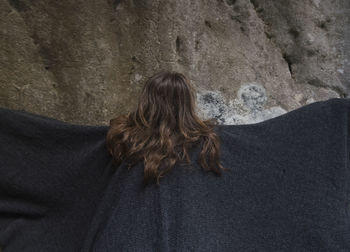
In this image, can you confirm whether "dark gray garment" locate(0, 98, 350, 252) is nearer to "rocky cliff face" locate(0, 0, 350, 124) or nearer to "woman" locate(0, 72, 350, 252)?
"woman" locate(0, 72, 350, 252)

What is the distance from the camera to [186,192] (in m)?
1.17

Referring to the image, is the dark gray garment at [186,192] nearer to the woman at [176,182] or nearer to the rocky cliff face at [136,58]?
the woman at [176,182]

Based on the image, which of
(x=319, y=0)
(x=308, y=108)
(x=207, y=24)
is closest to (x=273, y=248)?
(x=308, y=108)

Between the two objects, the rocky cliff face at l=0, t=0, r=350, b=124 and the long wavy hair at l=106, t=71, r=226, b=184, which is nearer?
the long wavy hair at l=106, t=71, r=226, b=184

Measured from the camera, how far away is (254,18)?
1872 mm

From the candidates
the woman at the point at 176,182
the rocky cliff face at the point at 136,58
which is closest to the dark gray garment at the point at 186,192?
the woman at the point at 176,182

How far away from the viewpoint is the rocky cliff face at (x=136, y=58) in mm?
1539

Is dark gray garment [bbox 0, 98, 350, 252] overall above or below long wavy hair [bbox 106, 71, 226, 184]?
below

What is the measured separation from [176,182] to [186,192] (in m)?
0.05

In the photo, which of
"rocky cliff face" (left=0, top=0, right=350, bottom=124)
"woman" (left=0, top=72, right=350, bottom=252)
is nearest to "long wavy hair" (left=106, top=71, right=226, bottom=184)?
"woman" (left=0, top=72, right=350, bottom=252)

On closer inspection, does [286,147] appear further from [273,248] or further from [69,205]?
[69,205]

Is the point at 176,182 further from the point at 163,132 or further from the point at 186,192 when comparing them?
the point at 163,132

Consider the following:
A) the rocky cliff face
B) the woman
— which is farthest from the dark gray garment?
the rocky cliff face

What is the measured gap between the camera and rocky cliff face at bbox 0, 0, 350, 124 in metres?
1.54
